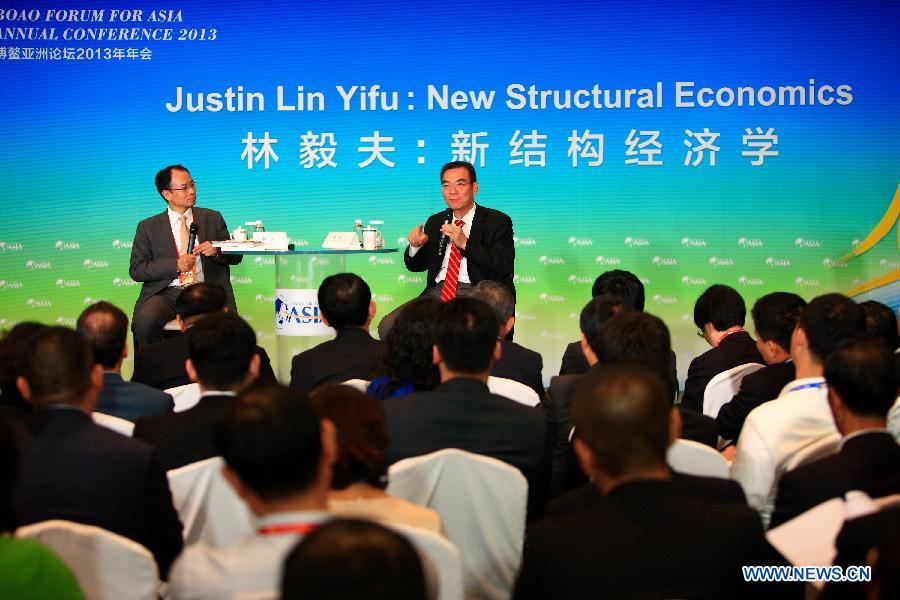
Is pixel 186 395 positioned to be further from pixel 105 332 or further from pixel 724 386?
pixel 724 386

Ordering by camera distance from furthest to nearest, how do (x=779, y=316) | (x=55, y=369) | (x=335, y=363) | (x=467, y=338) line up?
1. (x=335, y=363)
2. (x=779, y=316)
3. (x=467, y=338)
4. (x=55, y=369)

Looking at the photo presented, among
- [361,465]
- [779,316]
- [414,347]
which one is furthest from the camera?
[779,316]

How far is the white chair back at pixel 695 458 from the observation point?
269 centimetres

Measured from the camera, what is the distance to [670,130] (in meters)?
7.64

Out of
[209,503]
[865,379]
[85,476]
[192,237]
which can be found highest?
[192,237]

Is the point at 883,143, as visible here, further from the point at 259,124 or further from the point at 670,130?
the point at 259,124

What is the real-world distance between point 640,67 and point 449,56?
139 centimetres

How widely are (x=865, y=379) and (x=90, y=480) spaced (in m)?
1.79

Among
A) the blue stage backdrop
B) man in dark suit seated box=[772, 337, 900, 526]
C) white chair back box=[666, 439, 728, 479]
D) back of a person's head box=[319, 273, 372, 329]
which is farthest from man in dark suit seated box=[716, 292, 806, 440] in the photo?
the blue stage backdrop

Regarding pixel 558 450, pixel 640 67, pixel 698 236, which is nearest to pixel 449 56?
pixel 640 67

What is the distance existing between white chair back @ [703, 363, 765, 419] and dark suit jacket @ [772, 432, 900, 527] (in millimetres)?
1733

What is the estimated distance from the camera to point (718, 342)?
4.70 m

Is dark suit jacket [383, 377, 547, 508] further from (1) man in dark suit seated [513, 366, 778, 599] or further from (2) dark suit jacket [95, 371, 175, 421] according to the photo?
(2) dark suit jacket [95, 371, 175, 421]

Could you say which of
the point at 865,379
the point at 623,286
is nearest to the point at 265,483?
the point at 865,379
